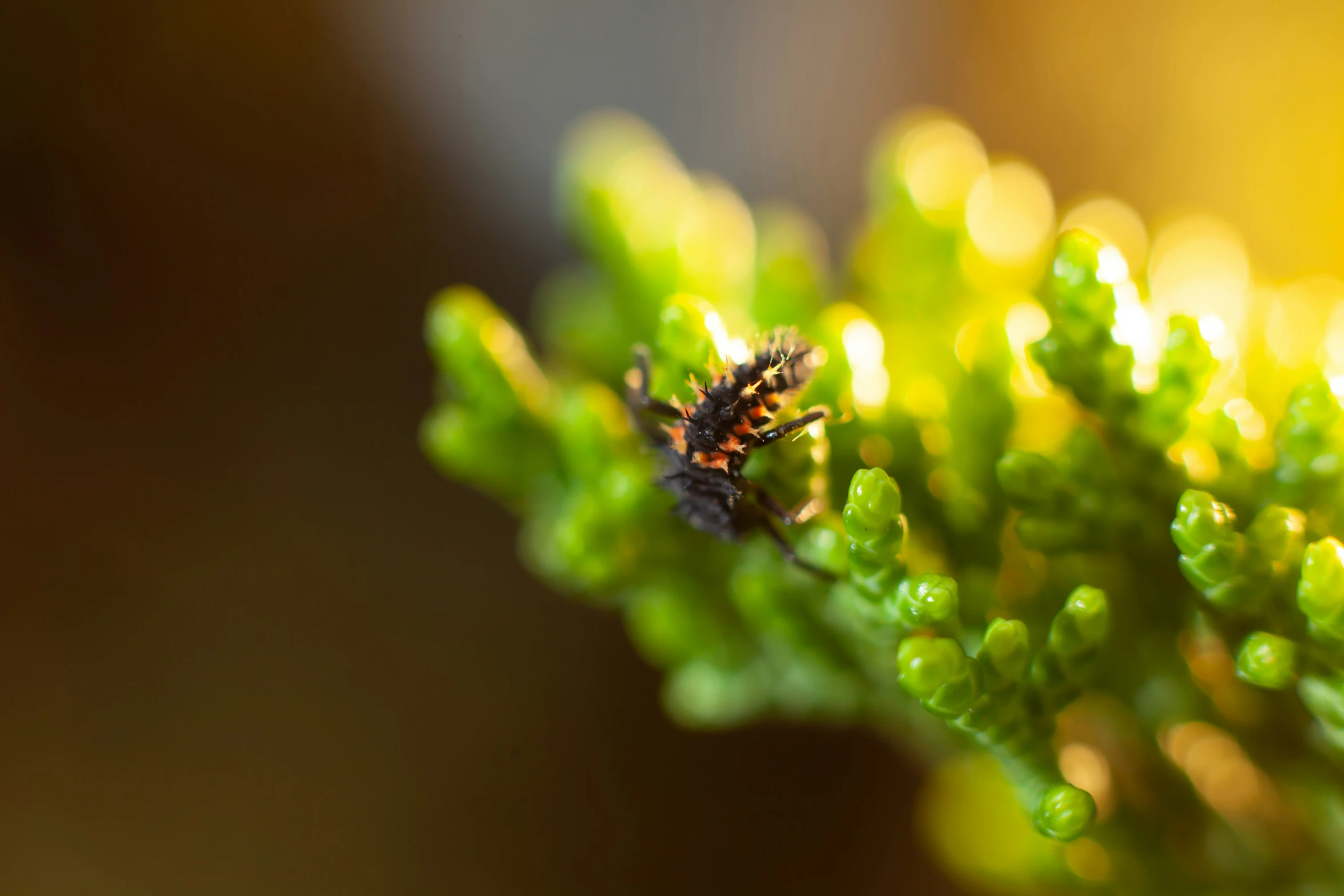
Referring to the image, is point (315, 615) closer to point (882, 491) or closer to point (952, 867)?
point (952, 867)

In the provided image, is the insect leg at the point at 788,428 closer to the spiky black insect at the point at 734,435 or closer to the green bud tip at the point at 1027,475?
the spiky black insect at the point at 734,435

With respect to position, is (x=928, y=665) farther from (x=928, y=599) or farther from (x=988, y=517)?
(x=988, y=517)

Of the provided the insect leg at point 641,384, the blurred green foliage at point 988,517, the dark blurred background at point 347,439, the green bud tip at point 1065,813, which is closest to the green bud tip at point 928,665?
the blurred green foliage at point 988,517

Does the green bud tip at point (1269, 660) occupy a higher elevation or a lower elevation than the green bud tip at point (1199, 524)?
lower

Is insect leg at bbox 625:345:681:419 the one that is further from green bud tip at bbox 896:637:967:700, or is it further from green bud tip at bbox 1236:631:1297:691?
green bud tip at bbox 1236:631:1297:691

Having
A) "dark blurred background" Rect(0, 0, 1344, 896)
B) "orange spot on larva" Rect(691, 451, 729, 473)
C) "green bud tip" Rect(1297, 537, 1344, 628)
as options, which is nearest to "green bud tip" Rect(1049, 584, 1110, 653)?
"green bud tip" Rect(1297, 537, 1344, 628)

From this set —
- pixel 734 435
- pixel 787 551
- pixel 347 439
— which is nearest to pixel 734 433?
pixel 734 435
